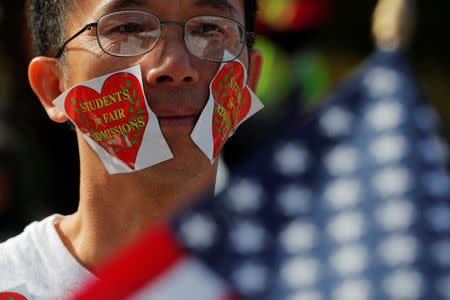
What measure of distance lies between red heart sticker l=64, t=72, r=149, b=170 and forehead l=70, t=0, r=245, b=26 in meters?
0.23

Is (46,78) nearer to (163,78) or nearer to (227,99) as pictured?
(163,78)

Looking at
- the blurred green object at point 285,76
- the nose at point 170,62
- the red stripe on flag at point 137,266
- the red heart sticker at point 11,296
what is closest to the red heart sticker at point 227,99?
the nose at point 170,62

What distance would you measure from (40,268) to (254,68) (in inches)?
43.4

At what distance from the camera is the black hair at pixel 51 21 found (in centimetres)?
273

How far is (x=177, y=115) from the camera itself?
2465mm

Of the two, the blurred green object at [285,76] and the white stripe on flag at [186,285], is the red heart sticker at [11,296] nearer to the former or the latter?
the white stripe on flag at [186,285]

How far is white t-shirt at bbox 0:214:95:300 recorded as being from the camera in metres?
2.57

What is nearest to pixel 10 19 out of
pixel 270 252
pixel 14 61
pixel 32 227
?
pixel 14 61

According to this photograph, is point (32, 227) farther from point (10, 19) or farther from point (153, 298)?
point (10, 19)

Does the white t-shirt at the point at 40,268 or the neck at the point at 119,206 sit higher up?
the neck at the point at 119,206

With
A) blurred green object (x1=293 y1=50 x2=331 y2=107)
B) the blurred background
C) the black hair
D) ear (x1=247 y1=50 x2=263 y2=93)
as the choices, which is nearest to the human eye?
the black hair

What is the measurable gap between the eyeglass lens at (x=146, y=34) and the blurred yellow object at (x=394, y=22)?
648 millimetres

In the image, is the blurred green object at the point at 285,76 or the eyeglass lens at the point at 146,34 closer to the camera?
the eyeglass lens at the point at 146,34

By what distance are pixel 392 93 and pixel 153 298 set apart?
126 cm
